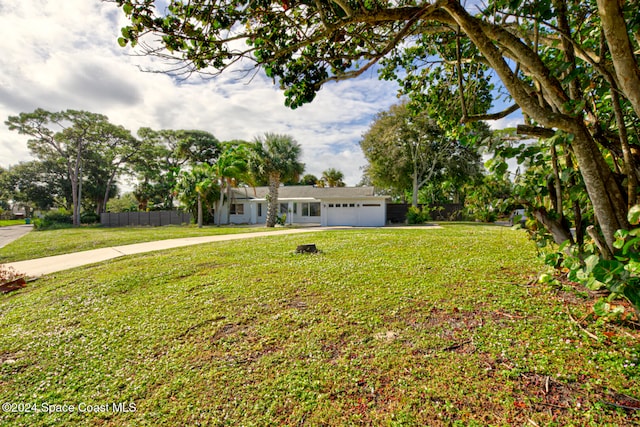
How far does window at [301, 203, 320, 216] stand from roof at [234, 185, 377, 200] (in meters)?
1.08

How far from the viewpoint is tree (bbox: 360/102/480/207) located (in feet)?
81.8

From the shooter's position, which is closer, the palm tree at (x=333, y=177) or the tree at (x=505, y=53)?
the tree at (x=505, y=53)

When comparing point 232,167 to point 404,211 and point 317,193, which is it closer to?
A: point 317,193

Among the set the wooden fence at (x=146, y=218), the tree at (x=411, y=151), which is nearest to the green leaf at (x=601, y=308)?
the tree at (x=411, y=151)

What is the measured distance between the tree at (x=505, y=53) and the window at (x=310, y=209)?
64.8ft

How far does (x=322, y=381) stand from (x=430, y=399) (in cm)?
89

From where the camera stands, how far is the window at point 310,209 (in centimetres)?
2524

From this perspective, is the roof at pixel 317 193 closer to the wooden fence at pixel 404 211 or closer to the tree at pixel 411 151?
the wooden fence at pixel 404 211

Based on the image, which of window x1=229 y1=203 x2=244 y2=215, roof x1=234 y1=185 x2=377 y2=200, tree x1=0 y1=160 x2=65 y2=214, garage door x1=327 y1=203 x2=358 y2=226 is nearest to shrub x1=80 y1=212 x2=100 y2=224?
tree x1=0 y1=160 x2=65 y2=214

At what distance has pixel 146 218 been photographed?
95.5 ft

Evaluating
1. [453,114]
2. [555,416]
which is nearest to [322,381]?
[555,416]

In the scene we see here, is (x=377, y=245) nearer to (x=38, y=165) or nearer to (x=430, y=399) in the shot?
(x=430, y=399)

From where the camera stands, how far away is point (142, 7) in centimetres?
324

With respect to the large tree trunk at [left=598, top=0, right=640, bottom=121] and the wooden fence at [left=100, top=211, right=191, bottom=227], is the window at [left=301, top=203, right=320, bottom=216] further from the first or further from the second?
the large tree trunk at [left=598, top=0, right=640, bottom=121]
